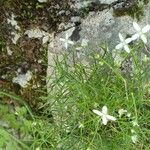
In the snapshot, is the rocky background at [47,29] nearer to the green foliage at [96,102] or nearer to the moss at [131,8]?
the moss at [131,8]

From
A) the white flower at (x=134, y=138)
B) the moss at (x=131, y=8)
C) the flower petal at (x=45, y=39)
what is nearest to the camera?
the white flower at (x=134, y=138)

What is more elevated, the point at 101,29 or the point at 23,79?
the point at 101,29

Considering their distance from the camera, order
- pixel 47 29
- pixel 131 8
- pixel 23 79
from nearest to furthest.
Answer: pixel 131 8 < pixel 47 29 < pixel 23 79

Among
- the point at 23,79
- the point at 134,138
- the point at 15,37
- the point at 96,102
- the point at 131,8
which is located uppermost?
the point at 131,8

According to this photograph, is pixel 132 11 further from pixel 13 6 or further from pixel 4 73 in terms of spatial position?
pixel 4 73

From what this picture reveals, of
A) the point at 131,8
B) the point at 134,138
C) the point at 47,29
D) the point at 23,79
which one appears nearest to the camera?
the point at 134,138

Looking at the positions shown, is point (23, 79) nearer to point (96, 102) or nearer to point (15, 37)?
point (15, 37)

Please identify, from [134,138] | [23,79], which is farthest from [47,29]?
[134,138]

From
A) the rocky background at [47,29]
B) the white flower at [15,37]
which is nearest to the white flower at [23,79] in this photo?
the rocky background at [47,29]

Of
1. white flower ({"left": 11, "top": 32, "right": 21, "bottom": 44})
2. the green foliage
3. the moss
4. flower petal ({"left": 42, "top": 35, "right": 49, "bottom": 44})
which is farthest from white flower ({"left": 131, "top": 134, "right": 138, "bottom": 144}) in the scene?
white flower ({"left": 11, "top": 32, "right": 21, "bottom": 44})

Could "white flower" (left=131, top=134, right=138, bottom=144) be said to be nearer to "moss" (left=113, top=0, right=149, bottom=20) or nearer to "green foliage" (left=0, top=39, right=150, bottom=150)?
"green foliage" (left=0, top=39, right=150, bottom=150)

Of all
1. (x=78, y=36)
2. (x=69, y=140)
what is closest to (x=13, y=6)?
(x=78, y=36)
